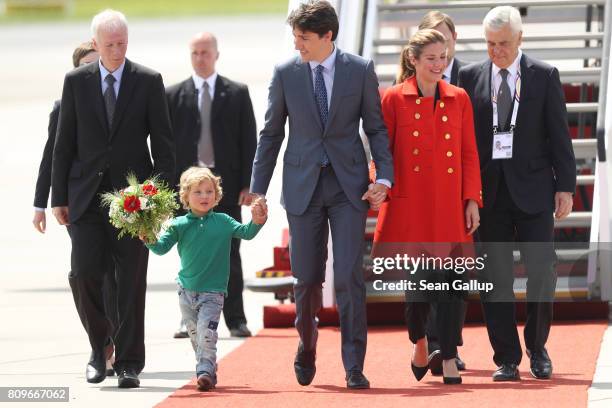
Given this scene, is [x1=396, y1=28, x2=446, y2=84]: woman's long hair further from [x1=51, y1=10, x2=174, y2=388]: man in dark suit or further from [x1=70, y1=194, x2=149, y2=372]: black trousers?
[x1=70, y1=194, x2=149, y2=372]: black trousers

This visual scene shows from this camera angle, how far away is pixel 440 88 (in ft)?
27.4

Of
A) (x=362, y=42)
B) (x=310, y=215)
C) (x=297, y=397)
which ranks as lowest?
(x=297, y=397)

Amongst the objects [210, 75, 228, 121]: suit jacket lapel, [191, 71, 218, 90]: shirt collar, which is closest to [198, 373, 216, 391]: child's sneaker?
[210, 75, 228, 121]: suit jacket lapel

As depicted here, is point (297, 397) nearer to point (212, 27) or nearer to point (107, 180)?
point (107, 180)

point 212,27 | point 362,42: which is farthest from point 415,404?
point 212,27

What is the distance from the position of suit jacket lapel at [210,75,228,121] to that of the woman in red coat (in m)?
2.78

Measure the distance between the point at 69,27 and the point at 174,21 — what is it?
5.27 meters

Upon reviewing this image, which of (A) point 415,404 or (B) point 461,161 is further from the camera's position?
(B) point 461,161

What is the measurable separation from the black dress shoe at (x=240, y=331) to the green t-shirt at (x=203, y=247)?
219cm

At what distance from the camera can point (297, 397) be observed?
8.02 metres

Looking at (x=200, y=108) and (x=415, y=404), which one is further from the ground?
(x=200, y=108)

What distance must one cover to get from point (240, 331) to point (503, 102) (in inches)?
116

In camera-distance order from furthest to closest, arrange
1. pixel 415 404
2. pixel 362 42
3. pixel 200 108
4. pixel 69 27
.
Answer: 1. pixel 69 27
2. pixel 362 42
3. pixel 200 108
4. pixel 415 404

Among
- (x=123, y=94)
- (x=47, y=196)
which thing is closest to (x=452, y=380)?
(x=123, y=94)
